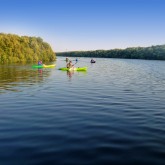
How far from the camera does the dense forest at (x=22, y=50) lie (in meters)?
97.0

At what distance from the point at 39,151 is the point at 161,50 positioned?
507 feet

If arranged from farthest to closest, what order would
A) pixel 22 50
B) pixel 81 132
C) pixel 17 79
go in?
pixel 22 50
pixel 17 79
pixel 81 132

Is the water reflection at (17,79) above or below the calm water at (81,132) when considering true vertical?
below

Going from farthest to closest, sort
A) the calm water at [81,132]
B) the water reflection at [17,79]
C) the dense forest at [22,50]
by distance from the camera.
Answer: the dense forest at [22,50] → the water reflection at [17,79] → the calm water at [81,132]

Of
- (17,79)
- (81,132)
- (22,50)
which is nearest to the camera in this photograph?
(81,132)

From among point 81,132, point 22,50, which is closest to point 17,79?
point 81,132

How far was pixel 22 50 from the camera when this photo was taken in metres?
109

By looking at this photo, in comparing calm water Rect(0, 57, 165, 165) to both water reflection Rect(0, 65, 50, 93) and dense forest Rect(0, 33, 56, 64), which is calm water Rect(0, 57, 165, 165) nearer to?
water reflection Rect(0, 65, 50, 93)

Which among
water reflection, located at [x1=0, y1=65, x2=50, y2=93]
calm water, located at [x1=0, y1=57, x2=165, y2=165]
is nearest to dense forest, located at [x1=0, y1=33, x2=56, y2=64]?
water reflection, located at [x1=0, y1=65, x2=50, y2=93]

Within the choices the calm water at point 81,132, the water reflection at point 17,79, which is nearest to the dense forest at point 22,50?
the water reflection at point 17,79

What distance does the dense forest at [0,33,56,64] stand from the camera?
318 ft

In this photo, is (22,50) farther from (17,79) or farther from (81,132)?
(81,132)

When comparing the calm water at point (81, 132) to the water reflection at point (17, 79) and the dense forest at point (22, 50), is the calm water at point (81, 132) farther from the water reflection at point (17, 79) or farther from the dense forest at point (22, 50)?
the dense forest at point (22, 50)

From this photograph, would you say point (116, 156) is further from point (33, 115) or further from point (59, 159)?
point (33, 115)
